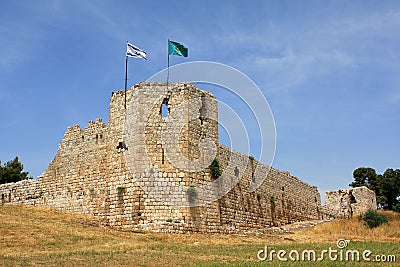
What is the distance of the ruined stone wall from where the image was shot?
20.7 m

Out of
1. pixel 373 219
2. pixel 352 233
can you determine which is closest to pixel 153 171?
pixel 352 233

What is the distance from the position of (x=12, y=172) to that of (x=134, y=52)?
69.5 ft

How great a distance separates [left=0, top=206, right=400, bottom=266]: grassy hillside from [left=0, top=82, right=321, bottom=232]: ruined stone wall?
3.62ft

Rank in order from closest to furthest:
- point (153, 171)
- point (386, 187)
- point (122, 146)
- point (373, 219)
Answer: point (153, 171)
point (122, 146)
point (373, 219)
point (386, 187)

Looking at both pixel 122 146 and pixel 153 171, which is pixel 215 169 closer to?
pixel 153 171

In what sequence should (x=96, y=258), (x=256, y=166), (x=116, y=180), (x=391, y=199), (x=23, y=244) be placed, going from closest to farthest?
(x=96, y=258) → (x=23, y=244) → (x=116, y=180) → (x=256, y=166) → (x=391, y=199)

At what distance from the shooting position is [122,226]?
68.4 ft

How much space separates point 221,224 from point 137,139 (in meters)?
5.28

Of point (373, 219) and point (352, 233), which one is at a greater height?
point (373, 219)

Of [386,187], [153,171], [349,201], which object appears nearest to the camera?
[153,171]

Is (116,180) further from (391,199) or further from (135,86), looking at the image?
(391,199)

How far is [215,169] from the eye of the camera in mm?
22531

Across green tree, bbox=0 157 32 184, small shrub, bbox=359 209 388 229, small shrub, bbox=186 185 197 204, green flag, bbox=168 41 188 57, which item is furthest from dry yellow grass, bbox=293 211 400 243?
green tree, bbox=0 157 32 184

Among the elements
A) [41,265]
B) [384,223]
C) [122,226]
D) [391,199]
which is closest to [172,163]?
[122,226]
